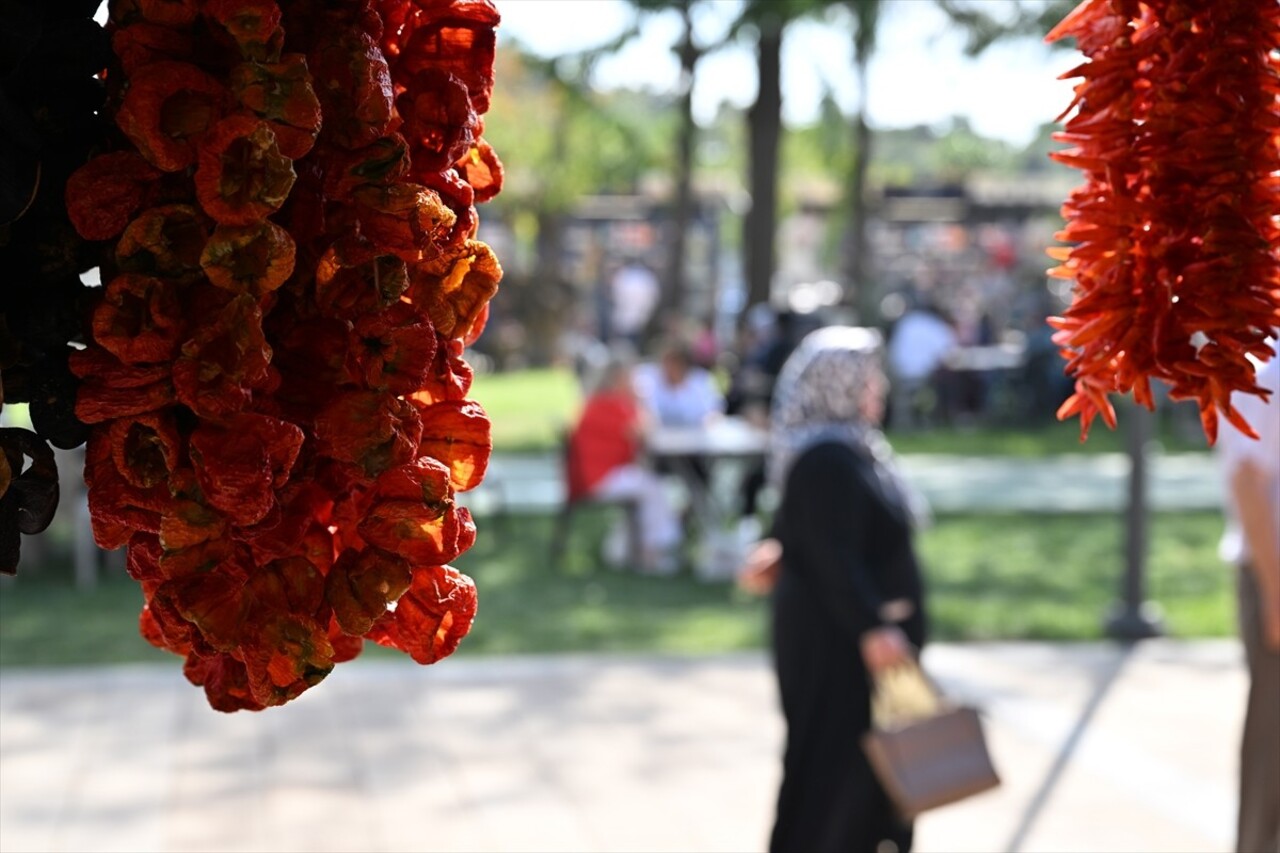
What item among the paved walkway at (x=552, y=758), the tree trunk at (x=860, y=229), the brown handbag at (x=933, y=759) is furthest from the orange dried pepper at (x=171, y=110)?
the tree trunk at (x=860, y=229)

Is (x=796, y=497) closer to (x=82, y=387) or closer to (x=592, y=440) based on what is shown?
(x=82, y=387)

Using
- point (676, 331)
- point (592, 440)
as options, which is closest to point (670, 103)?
point (676, 331)

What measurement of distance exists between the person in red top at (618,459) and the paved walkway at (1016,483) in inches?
70.2

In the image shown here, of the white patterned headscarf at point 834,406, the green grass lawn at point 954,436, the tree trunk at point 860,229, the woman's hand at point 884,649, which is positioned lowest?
the green grass lawn at point 954,436

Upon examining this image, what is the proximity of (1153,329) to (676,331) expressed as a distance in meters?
16.5

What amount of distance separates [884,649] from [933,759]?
0.48 metres

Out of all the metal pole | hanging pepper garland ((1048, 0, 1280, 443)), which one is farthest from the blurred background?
hanging pepper garland ((1048, 0, 1280, 443))

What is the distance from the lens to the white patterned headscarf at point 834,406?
5188 mm

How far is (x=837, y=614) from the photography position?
500cm

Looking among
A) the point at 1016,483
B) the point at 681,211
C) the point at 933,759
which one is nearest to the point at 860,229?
the point at 681,211

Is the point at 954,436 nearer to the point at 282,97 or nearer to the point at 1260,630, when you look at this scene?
the point at 1260,630

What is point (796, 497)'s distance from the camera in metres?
5.14

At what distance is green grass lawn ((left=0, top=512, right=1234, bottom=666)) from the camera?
9.83m

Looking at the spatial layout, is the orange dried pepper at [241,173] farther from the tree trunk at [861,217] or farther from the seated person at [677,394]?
the tree trunk at [861,217]
